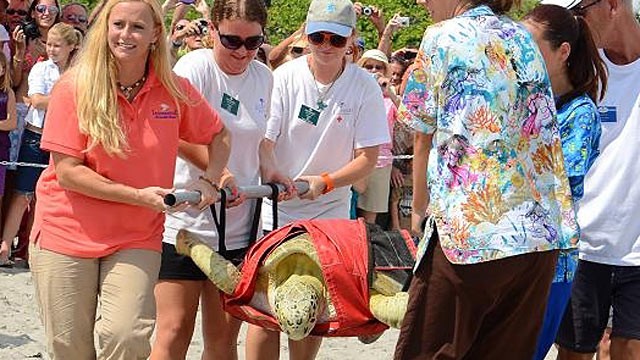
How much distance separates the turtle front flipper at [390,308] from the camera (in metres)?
3.56

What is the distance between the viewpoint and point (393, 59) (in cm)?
1032

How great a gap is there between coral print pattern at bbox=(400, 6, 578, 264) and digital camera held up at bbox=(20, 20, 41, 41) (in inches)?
249

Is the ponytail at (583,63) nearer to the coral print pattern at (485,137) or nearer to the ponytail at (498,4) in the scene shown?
the ponytail at (498,4)

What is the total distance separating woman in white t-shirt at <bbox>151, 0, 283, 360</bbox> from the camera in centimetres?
441

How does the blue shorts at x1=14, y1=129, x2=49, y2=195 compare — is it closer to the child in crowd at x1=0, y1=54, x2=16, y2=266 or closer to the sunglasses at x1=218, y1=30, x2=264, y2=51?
the child in crowd at x1=0, y1=54, x2=16, y2=266

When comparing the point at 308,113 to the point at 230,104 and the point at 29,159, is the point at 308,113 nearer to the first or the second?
the point at 230,104

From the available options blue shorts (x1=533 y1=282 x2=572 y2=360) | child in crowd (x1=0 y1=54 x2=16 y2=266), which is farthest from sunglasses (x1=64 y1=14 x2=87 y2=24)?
blue shorts (x1=533 y1=282 x2=572 y2=360)

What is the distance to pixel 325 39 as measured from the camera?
468 cm

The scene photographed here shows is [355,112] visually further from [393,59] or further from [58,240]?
[393,59]

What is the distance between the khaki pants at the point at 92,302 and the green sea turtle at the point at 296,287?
0.28 meters

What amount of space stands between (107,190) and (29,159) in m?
4.69

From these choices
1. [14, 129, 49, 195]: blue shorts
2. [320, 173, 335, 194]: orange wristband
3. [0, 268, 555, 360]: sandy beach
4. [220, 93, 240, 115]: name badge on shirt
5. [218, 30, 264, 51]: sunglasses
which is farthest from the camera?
[14, 129, 49, 195]: blue shorts

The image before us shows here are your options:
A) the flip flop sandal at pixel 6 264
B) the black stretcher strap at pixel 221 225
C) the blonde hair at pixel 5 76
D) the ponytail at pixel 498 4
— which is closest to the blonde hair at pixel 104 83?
the black stretcher strap at pixel 221 225

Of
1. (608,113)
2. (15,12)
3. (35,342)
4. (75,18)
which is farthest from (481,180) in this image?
(15,12)
